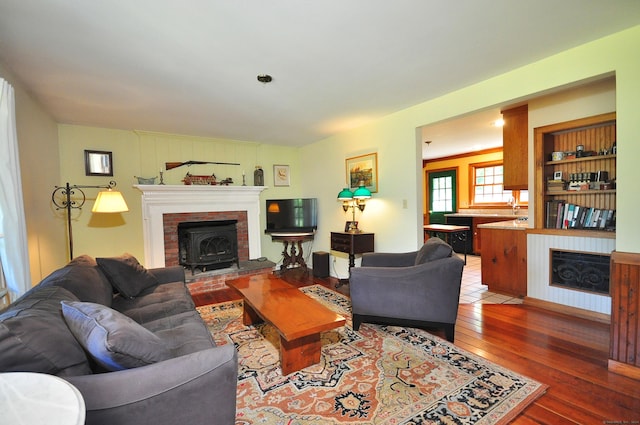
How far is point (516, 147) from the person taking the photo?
3.56 m

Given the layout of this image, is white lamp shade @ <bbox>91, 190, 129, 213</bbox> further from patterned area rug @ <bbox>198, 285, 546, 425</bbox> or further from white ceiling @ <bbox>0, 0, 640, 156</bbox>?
patterned area rug @ <bbox>198, 285, 546, 425</bbox>

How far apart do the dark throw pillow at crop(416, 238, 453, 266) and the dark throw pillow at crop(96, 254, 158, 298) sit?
2.62 m

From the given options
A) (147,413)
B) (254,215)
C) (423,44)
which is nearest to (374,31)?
(423,44)

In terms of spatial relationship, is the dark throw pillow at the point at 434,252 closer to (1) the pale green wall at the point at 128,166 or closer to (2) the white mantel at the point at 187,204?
(2) the white mantel at the point at 187,204

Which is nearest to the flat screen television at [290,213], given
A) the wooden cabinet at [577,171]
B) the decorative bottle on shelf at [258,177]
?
the decorative bottle on shelf at [258,177]

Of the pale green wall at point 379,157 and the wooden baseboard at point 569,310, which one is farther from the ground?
the pale green wall at point 379,157

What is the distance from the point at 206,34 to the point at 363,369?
8.33ft

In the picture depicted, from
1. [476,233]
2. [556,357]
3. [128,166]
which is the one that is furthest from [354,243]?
[476,233]

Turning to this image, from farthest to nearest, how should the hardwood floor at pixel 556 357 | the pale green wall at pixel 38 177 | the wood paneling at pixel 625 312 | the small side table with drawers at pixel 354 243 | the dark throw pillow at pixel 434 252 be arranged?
1. the small side table with drawers at pixel 354 243
2. the dark throw pillow at pixel 434 252
3. the pale green wall at pixel 38 177
4. the wood paneling at pixel 625 312
5. the hardwood floor at pixel 556 357

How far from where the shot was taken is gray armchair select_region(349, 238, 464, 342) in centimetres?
245

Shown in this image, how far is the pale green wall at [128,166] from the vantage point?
12.3 feet

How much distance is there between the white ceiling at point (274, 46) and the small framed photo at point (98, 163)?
79 centimetres

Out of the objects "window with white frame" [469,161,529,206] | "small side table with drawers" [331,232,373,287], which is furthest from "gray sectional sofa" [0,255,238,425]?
"window with white frame" [469,161,529,206]

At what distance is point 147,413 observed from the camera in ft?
3.47
